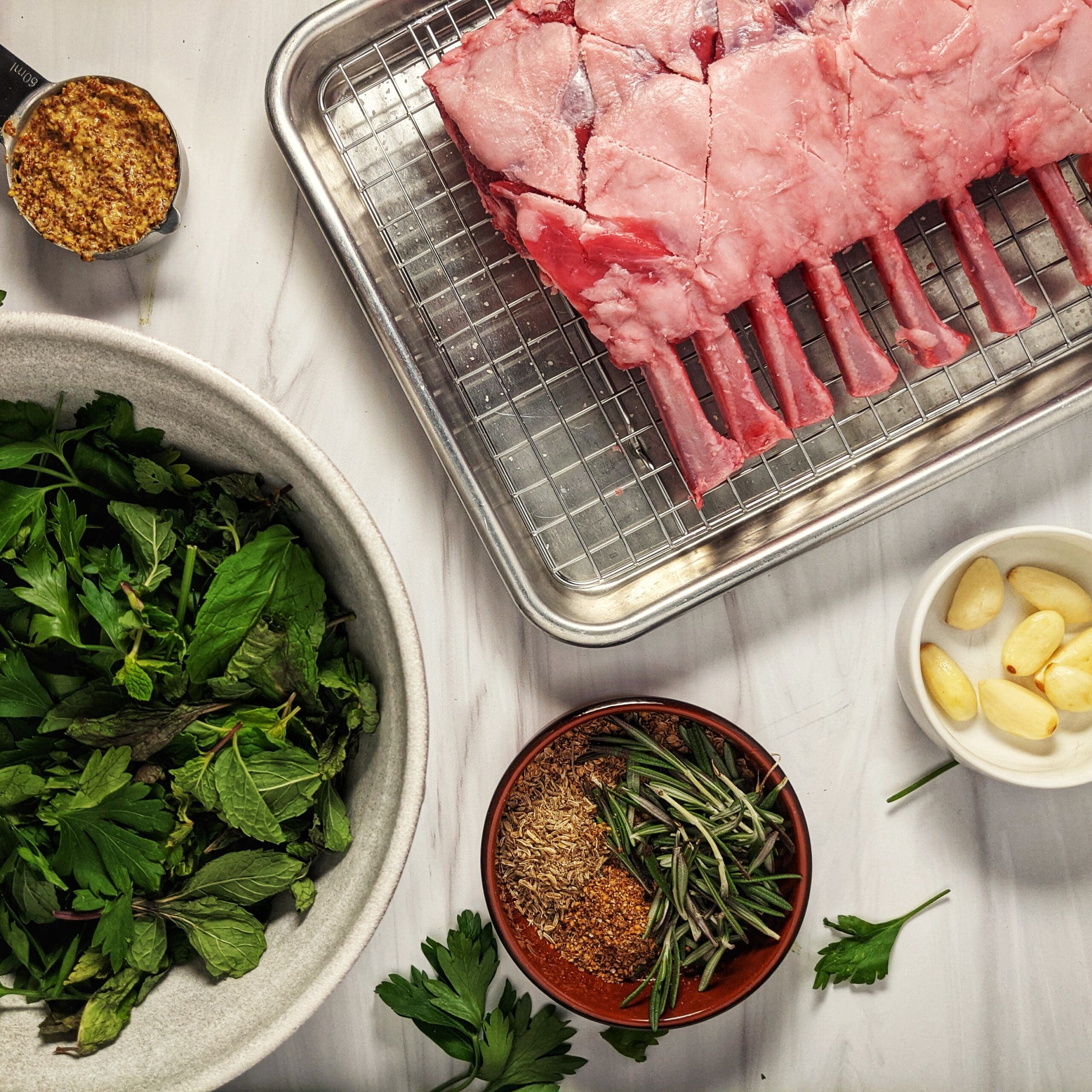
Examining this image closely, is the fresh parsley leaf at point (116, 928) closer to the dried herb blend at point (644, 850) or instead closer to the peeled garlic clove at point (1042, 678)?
the dried herb blend at point (644, 850)

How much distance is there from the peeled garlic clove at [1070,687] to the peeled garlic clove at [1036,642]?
3 centimetres

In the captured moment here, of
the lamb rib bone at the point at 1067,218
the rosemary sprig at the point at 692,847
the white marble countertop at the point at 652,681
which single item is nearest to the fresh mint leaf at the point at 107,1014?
the white marble countertop at the point at 652,681

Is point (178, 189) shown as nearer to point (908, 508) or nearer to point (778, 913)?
point (908, 508)

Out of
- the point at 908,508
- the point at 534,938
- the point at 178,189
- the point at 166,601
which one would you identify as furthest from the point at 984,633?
the point at 178,189

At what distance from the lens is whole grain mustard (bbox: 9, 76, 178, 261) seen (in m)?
1.40

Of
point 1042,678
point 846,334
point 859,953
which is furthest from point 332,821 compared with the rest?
point 1042,678

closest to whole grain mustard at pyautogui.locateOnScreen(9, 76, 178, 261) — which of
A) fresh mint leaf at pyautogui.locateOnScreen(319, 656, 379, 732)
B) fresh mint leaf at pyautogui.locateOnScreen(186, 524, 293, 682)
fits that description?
fresh mint leaf at pyautogui.locateOnScreen(186, 524, 293, 682)

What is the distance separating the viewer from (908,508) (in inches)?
60.7

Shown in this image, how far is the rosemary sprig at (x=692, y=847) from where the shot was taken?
4.80 feet

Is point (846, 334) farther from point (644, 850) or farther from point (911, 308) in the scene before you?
point (644, 850)

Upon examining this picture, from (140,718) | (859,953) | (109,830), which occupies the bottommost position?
(859,953)

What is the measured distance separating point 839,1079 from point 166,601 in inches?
54.6

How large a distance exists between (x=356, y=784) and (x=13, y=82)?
118 cm

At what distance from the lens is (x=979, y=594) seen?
148 centimetres
